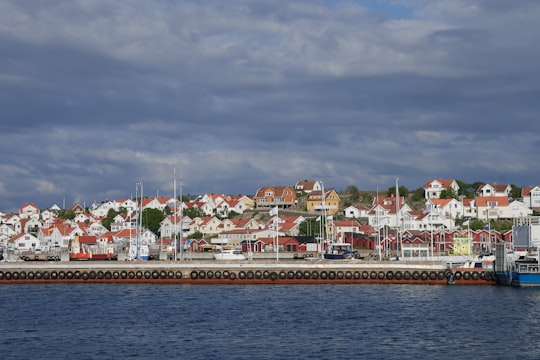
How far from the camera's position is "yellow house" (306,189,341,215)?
159 metres

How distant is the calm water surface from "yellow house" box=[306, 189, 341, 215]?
272ft

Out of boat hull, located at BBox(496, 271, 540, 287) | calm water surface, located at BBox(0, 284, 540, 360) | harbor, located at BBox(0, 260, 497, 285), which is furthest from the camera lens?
harbor, located at BBox(0, 260, 497, 285)

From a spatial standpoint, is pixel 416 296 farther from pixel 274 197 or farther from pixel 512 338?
pixel 274 197

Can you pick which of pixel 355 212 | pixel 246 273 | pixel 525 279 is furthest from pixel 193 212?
pixel 525 279

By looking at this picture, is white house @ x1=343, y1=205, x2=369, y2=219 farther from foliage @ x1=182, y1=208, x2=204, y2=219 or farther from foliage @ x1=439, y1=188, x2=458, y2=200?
foliage @ x1=182, y1=208, x2=204, y2=219

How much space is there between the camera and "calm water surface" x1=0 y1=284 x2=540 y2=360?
4381 centimetres

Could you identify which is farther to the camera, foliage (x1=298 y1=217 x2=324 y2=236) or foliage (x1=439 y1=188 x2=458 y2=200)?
foliage (x1=439 y1=188 x2=458 y2=200)

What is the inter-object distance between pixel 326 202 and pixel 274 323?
350 feet

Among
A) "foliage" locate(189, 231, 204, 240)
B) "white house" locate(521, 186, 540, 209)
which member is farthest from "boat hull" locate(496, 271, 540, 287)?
"foliage" locate(189, 231, 204, 240)

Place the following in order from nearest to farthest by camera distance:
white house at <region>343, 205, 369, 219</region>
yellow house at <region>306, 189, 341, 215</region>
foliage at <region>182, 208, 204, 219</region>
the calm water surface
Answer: the calm water surface → white house at <region>343, 205, 369, 219</region> → yellow house at <region>306, 189, 341, 215</region> → foliage at <region>182, 208, 204, 219</region>

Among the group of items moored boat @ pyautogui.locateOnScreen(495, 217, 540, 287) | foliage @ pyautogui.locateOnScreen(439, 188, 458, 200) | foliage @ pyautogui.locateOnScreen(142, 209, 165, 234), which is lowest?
moored boat @ pyautogui.locateOnScreen(495, 217, 540, 287)

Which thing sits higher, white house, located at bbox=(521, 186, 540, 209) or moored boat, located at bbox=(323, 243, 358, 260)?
white house, located at bbox=(521, 186, 540, 209)

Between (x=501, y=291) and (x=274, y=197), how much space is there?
330ft

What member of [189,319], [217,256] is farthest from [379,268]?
[189,319]
